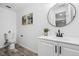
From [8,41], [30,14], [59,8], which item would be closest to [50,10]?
[59,8]

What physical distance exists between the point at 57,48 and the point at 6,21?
2093mm

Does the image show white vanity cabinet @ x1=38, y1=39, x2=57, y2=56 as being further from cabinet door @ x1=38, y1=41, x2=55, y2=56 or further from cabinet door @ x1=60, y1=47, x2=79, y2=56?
cabinet door @ x1=60, y1=47, x2=79, y2=56

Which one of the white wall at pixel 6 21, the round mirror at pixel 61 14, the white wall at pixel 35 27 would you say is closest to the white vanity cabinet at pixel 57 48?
the white wall at pixel 35 27

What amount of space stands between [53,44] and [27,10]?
167 cm

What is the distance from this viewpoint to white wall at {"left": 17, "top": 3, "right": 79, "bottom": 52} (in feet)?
5.71

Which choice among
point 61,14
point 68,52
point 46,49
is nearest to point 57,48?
point 68,52

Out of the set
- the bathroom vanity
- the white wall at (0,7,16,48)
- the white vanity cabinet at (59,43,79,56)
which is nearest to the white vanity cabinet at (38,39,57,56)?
the bathroom vanity

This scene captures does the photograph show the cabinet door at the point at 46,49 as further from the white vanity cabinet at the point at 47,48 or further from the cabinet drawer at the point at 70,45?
the cabinet drawer at the point at 70,45

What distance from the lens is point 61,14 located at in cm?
170

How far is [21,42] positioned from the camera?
274 centimetres

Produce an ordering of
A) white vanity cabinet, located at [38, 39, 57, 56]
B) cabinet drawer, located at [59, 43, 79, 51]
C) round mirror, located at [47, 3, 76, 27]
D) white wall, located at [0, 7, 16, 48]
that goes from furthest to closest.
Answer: white wall, located at [0, 7, 16, 48], round mirror, located at [47, 3, 76, 27], white vanity cabinet, located at [38, 39, 57, 56], cabinet drawer, located at [59, 43, 79, 51]

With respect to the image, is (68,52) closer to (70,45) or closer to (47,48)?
(70,45)

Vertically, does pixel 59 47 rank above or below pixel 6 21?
below

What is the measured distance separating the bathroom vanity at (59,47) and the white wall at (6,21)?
5.20ft
